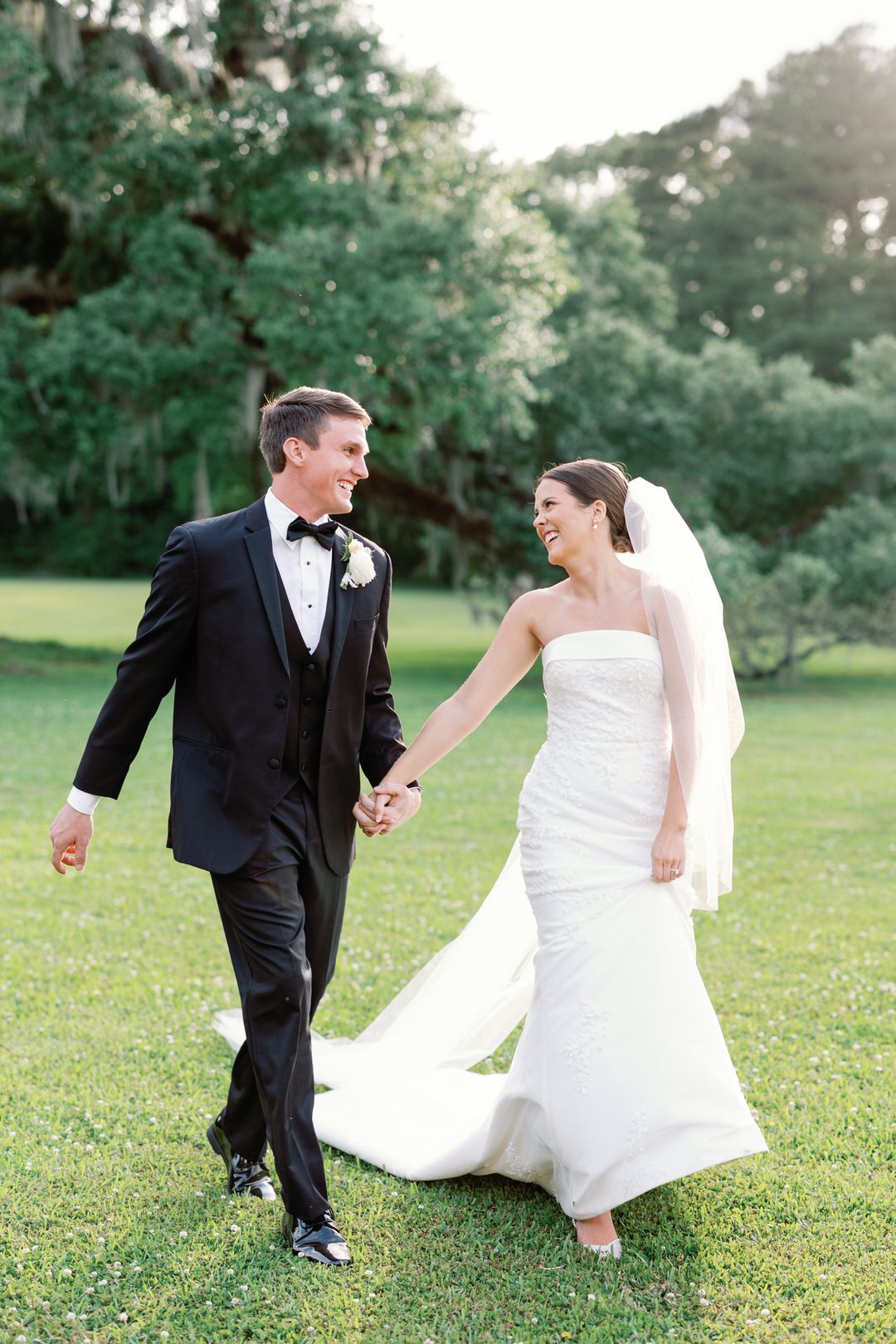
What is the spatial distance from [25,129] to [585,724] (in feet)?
62.2

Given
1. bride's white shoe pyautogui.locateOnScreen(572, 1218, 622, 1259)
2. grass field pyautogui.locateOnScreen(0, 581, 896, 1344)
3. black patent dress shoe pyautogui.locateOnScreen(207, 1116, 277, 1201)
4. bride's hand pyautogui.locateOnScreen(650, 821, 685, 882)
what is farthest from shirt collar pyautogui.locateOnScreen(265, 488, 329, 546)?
bride's white shoe pyautogui.locateOnScreen(572, 1218, 622, 1259)

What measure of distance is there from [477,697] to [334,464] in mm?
948

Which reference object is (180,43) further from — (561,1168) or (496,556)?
(561,1168)

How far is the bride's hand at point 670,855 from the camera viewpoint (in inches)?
146

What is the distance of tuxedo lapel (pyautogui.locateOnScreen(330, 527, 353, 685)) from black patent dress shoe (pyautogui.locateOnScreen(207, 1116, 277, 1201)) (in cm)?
158

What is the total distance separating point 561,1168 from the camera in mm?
3682

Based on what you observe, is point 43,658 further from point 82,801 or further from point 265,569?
point 265,569

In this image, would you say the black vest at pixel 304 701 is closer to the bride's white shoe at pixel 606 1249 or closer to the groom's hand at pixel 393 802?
the groom's hand at pixel 393 802

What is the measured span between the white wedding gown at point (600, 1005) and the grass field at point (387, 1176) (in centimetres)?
21

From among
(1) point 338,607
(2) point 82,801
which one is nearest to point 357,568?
(1) point 338,607

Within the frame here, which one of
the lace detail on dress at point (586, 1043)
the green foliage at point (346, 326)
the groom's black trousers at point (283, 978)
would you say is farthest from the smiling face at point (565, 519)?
the green foliage at point (346, 326)

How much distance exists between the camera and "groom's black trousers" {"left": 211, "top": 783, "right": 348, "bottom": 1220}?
3.46 metres

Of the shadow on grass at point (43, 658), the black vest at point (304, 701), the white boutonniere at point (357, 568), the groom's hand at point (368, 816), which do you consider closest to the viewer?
the black vest at point (304, 701)

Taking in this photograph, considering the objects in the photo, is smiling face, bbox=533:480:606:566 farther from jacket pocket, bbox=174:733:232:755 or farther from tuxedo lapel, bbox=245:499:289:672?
jacket pocket, bbox=174:733:232:755
